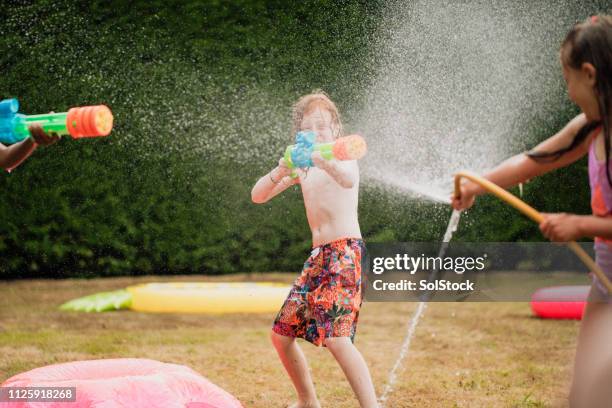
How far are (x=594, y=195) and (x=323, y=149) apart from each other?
1001 mm

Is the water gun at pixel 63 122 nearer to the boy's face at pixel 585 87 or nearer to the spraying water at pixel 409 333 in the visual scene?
the spraying water at pixel 409 333

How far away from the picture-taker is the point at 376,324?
514cm

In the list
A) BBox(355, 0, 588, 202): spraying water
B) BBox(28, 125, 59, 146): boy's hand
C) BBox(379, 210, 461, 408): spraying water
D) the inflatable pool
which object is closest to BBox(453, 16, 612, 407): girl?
BBox(379, 210, 461, 408): spraying water

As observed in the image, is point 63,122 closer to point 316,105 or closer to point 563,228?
point 316,105

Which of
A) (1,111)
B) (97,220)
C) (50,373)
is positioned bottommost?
(50,373)

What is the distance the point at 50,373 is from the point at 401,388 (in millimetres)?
1542

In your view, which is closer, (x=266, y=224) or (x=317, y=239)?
(x=317, y=239)

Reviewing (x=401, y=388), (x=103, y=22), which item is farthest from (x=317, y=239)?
(x=103, y=22)

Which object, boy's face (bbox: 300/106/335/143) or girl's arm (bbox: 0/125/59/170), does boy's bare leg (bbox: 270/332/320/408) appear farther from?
girl's arm (bbox: 0/125/59/170)

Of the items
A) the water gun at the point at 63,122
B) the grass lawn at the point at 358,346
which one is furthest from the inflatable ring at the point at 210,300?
the water gun at the point at 63,122

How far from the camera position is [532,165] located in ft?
6.84

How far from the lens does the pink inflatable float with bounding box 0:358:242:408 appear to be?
8.27 ft

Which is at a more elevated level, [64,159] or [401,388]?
[64,159]

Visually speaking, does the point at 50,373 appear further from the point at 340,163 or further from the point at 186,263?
the point at 186,263
